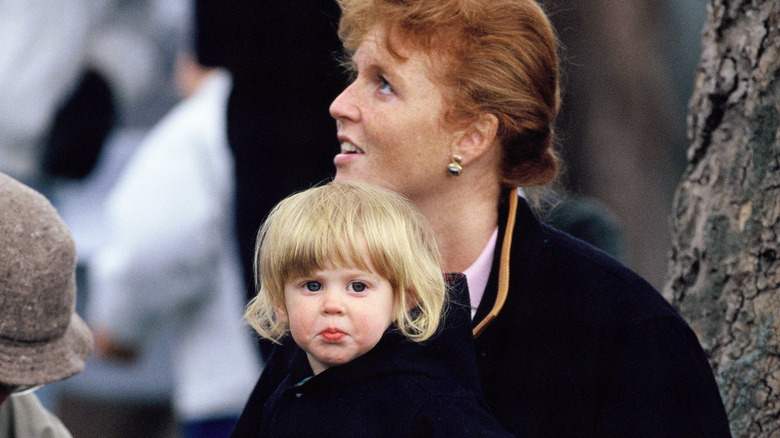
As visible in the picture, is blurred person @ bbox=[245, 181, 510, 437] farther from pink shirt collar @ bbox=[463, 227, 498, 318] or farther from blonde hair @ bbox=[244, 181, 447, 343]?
pink shirt collar @ bbox=[463, 227, 498, 318]

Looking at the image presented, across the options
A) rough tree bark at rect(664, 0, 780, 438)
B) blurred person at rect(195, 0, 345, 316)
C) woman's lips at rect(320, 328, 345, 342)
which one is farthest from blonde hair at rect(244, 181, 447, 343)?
blurred person at rect(195, 0, 345, 316)

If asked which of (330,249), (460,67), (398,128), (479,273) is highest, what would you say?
(460,67)

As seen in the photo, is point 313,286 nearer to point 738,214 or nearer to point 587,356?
point 587,356

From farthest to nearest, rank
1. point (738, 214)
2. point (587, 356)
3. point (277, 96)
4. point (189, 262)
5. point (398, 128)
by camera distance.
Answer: point (189, 262) < point (277, 96) < point (738, 214) < point (398, 128) < point (587, 356)

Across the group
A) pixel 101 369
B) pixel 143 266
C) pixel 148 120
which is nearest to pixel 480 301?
pixel 143 266

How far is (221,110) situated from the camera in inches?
214

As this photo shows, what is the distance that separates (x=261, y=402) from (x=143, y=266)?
90.7 inches

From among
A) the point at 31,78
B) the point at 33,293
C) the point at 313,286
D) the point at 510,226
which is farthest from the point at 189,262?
the point at 313,286

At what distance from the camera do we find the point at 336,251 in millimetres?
2586

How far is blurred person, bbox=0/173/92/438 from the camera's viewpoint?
10.0 feet

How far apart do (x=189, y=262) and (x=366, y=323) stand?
9.46ft

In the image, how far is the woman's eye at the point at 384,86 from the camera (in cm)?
306

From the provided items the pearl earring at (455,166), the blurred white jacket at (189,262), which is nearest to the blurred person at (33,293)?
the pearl earring at (455,166)

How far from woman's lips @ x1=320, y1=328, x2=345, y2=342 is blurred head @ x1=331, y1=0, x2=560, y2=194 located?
57 cm
